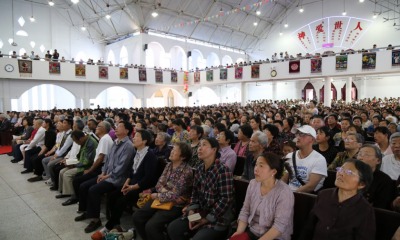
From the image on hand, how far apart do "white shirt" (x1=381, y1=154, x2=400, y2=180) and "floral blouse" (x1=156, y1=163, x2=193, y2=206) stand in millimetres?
2238

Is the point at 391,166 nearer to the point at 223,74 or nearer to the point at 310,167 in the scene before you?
the point at 310,167

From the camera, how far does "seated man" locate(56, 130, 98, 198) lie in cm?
445

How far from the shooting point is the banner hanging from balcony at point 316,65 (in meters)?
16.0

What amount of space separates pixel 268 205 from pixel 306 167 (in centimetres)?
90

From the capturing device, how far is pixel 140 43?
21547 millimetres

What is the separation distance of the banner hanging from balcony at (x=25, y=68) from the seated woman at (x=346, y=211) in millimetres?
17362

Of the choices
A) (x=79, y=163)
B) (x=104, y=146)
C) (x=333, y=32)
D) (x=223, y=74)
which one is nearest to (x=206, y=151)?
(x=104, y=146)

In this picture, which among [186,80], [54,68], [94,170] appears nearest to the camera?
[94,170]

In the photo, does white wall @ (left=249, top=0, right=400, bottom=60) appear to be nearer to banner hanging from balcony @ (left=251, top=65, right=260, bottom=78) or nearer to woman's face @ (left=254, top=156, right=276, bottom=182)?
banner hanging from balcony @ (left=251, top=65, right=260, bottom=78)

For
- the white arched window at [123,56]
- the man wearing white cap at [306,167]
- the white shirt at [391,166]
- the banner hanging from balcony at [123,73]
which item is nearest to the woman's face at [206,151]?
the man wearing white cap at [306,167]

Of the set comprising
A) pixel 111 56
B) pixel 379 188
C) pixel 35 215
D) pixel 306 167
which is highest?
pixel 111 56

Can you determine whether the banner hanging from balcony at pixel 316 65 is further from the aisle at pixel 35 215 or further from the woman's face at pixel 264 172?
the woman's face at pixel 264 172

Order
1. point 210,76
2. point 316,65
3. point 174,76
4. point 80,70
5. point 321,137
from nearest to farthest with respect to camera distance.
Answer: point 321,137
point 316,65
point 80,70
point 210,76
point 174,76

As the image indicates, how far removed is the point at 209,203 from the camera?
2.58 metres
